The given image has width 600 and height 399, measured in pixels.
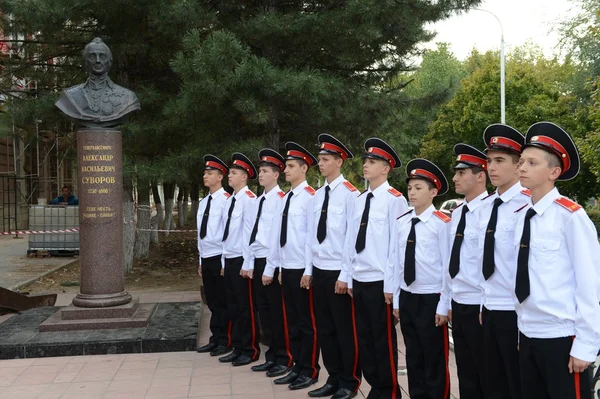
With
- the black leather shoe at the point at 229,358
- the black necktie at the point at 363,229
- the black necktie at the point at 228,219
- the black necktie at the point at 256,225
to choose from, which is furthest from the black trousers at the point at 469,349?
the black necktie at the point at 228,219

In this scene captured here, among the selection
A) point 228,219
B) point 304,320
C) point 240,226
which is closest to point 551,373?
point 304,320

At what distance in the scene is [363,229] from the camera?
5.04m

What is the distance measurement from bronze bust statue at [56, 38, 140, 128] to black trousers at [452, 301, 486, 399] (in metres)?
5.39

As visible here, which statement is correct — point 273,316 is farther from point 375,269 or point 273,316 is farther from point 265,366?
point 375,269

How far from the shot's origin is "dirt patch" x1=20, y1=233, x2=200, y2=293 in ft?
39.9

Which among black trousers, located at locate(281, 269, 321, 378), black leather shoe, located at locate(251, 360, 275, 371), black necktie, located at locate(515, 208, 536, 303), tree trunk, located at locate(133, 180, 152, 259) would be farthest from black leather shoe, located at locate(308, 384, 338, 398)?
tree trunk, located at locate(133, 180, 152, 259)

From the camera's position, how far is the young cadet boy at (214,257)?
7121mm

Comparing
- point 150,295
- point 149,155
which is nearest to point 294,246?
point 150,295

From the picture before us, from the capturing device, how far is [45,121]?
12.2m

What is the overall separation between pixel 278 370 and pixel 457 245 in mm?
2702

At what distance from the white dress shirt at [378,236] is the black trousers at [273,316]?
4.57 feet

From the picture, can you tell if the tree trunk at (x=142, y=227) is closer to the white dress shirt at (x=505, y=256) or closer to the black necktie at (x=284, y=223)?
the black necktie at (x=284, y=223)

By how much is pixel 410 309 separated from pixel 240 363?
2.64 m

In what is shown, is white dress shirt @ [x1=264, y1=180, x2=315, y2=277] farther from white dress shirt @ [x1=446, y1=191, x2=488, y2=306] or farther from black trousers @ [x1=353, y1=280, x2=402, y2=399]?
white dress shirt @ [x1=446, y1=191, x2=488, y2=306]
